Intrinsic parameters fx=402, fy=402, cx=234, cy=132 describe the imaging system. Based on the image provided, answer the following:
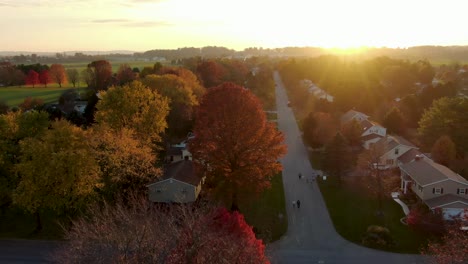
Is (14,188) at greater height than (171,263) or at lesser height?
lesser

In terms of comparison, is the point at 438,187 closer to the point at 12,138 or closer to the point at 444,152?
the point at 444,152

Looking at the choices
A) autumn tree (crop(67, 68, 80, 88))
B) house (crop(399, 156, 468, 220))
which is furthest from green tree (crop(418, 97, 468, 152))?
autumn tree (crop(67, 68, 80, 88))

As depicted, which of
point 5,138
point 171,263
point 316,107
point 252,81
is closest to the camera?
point 171,263

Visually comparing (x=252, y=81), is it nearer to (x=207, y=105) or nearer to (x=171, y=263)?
(x=207, y=105)

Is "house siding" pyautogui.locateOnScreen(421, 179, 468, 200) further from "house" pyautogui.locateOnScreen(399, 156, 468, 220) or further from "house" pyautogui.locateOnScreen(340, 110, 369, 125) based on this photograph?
Result: "house" pyautogui.locateOnScreen(340, 110, 369, 125)

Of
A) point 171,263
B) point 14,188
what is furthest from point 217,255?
point 14,188

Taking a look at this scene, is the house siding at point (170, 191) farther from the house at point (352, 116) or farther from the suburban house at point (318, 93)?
the suburban house at point (318, 93)

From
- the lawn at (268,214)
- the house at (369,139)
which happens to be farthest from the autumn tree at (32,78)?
the lawn at (268,214)
